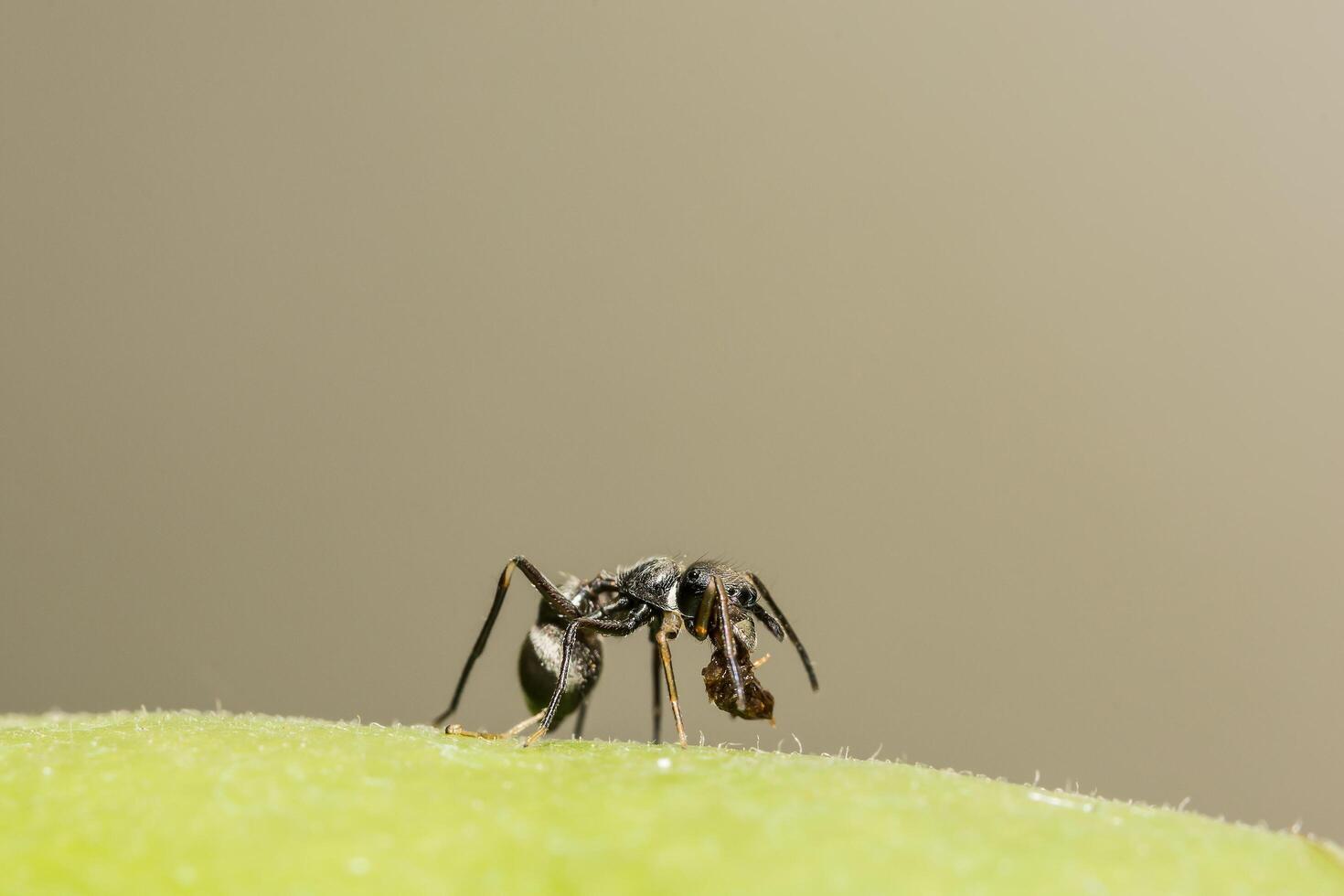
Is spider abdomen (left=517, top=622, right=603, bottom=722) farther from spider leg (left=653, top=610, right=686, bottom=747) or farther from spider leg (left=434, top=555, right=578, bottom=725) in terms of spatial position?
spider leg (left=653, top=610, right=686, bottom=747)

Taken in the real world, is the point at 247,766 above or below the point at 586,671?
above

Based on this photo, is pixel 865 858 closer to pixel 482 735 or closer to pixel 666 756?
pixel 666 756

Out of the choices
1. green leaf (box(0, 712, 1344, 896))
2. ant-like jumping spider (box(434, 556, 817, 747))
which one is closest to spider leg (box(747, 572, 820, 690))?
ant-like jumping spider (box(434, 556, 817, 747))

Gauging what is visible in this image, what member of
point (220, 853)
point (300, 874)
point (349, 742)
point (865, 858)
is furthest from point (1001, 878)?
point (349, 742)

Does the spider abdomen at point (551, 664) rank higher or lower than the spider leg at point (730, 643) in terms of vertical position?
lower

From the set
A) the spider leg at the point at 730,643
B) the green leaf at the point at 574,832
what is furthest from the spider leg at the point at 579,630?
the green leaf at the point at 574,832

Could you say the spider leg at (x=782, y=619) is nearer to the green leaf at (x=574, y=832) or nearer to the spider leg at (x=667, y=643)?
the spider leg at (x=667, y=643)

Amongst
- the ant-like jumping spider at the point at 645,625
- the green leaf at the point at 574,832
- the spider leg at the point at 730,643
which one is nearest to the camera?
the green leaf at the point at 574,832
